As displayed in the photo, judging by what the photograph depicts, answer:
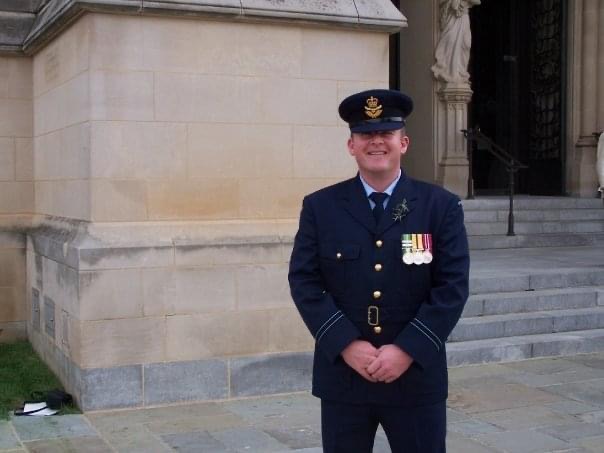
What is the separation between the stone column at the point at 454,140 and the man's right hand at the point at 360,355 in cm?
1010

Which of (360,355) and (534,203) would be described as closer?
(360,355)

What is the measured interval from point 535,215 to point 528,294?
4.05 metres

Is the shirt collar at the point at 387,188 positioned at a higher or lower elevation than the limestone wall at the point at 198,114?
lower

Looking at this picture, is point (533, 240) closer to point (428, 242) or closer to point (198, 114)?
point (198, 114)

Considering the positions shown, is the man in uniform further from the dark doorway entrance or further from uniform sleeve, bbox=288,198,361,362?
the dark doorway entrance

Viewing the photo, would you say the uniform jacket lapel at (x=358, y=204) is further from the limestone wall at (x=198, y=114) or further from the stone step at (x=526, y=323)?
the stone step at (x=526, y=323)

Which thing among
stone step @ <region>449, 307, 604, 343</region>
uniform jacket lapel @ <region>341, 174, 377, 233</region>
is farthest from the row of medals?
stone step @ <region>449, 307, 604, 343</region>

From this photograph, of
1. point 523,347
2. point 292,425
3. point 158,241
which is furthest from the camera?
point 523,347

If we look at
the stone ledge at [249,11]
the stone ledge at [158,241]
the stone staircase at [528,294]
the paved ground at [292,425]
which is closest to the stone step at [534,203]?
the stone staircase at [528,294]

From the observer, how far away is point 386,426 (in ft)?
11.0

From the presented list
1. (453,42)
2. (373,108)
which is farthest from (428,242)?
(453,42)

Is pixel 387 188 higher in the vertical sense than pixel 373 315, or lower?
higher

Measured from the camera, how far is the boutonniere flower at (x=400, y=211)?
10.9 ft

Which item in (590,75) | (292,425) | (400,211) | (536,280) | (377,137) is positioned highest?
(590,75)
